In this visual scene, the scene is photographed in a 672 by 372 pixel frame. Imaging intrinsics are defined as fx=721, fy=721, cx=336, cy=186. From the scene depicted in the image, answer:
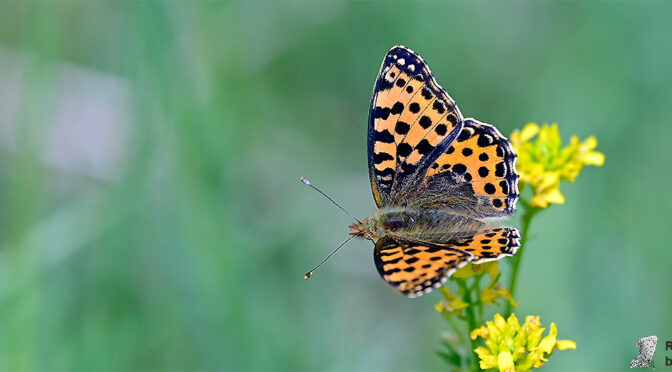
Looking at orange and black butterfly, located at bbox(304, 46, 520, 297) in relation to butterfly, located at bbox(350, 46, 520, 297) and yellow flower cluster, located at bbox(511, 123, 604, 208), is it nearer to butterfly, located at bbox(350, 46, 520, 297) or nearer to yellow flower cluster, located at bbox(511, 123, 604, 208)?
butterfly, located at bbox(350, 46, 520, 297)

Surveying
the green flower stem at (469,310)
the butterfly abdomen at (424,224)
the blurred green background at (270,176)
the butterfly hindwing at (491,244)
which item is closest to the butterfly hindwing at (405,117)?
the butterfly abdomen at (424,224)

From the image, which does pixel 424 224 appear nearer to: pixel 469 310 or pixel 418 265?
pixel 469 310

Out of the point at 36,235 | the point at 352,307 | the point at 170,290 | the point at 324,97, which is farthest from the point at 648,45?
the point at 36,235

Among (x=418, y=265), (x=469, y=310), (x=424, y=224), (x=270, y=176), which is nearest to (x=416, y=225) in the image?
(x=424, y=224)

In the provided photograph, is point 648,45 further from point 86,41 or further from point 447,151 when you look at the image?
point 86,41

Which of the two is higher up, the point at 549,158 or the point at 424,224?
the point at 549,158

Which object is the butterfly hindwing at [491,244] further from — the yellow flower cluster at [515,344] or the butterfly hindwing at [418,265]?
the yellow flower cluster at [515,344]

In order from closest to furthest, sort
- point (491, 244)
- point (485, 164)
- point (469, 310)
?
point (491, 244) → point (469, 310) → point (485, 164)
